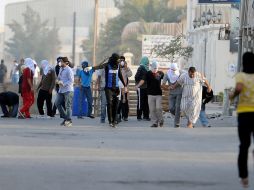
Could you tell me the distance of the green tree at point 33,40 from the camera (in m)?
160

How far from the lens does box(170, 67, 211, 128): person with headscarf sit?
26.4 metres

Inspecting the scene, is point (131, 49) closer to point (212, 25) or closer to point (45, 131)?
point (212, 25)

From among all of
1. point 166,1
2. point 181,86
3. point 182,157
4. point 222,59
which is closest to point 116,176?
point 182,157

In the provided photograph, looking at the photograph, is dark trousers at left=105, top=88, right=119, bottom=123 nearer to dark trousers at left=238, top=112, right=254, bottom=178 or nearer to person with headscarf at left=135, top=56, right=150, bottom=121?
person with headscarf at left=135, top=56, right=150, bottom=121

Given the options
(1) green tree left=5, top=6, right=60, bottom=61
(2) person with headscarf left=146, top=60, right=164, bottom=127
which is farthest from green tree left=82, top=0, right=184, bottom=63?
(2) person with headscarf left=146, top=60, right=164, bottom=127

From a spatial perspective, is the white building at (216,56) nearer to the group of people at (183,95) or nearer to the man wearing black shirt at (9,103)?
the man wearing black shirt at (9,103)

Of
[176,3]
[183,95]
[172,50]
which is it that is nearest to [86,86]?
[183,95]

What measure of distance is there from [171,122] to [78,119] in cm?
272

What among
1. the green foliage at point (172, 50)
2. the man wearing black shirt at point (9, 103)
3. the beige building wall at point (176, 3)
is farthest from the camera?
the beige building wall at point (176, 3)

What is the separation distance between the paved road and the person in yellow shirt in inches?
14.9

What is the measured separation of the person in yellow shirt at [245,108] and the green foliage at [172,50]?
53.4 metres

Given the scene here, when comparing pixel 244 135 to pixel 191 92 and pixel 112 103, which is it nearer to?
pixel 191 92

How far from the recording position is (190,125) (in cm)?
2695

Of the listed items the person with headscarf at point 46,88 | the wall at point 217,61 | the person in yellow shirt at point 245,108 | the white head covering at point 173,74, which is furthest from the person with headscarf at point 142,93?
the wall at point 217,61
